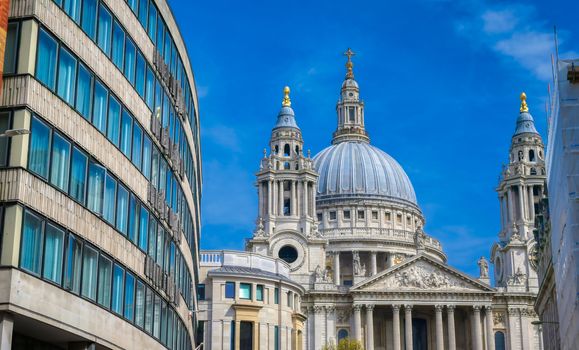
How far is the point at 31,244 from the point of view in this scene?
29.9m

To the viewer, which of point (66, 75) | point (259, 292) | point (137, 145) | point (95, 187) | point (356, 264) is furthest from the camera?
point (356, 264)

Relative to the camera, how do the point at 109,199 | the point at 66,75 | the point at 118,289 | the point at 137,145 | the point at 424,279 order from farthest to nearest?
the point at 424,279 → the point at 137,145 → the point at 118,289 → the point at 109,199 → the point at 66,75

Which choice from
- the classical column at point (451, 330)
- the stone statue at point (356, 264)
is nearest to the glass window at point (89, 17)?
the classical column at point (451, 330)

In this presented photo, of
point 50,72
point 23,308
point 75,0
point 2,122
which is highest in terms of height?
point 75,0

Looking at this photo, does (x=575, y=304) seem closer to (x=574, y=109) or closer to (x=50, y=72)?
(x=574, y=109)

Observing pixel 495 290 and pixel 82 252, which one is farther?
pixel 495 290

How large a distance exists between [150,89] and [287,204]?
92.7 meters

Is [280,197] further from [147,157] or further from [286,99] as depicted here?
[147,157]

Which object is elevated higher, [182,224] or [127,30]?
[127,30]

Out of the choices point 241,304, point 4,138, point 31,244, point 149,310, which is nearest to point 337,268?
point 241,304

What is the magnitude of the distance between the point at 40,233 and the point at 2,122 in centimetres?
362

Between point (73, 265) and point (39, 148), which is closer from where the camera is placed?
point (39, 148)

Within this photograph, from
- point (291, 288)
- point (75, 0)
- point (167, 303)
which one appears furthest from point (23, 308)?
point (291, 288)

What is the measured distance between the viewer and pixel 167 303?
151 feet
